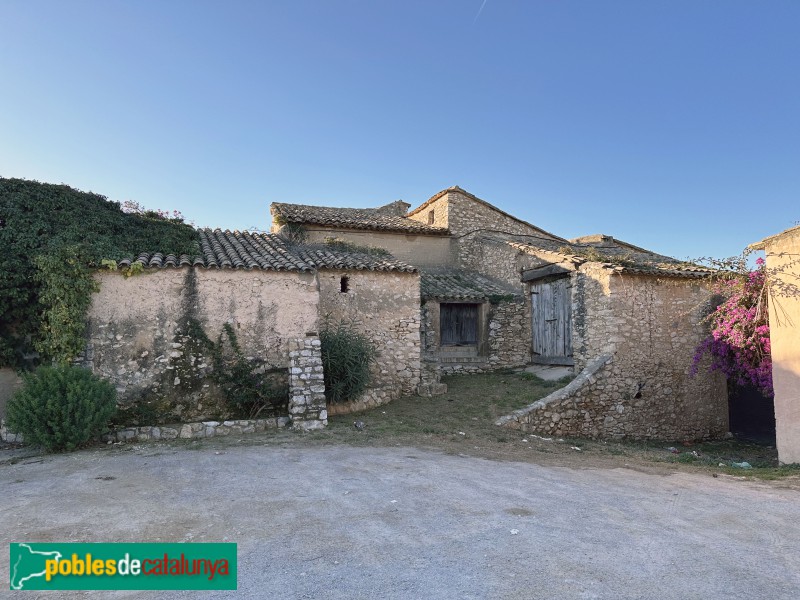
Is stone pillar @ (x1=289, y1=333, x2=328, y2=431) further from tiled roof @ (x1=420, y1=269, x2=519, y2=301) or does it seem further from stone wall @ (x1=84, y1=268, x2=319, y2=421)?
tiled roof @ (x1=420, y1=269, x2=519, y2=301)

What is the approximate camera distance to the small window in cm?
1700

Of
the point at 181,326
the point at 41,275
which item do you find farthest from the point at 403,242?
the point at 41,275

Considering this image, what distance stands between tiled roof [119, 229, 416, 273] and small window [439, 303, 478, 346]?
9.97ft

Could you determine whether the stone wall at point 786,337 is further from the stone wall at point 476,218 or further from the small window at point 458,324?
the stone wall at point 476,218

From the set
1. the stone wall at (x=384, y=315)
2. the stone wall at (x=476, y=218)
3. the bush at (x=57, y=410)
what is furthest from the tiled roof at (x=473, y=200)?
the bush at (x=57, y=410)

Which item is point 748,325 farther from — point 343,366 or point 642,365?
point 343,366

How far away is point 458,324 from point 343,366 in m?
6.40

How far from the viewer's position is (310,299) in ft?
37.4

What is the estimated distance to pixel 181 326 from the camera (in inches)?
412

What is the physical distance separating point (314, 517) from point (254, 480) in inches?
69.2

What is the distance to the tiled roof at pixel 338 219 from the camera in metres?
17.9

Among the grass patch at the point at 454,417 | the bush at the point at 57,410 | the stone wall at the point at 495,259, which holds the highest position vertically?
the stone wall at the point at 495,259
